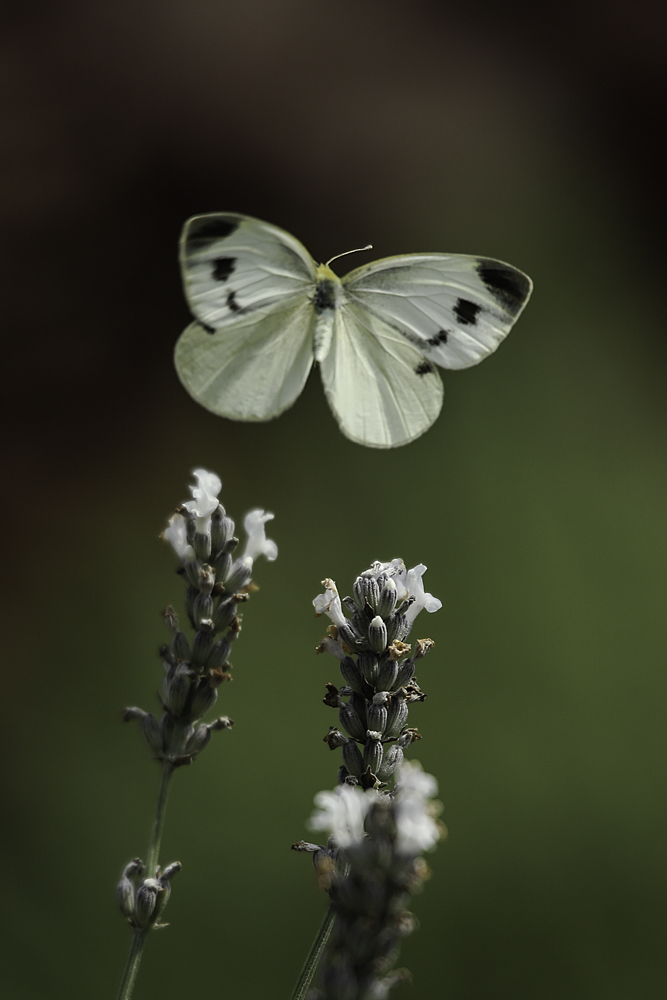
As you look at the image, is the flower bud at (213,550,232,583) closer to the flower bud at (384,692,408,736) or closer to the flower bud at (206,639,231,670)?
the flower bud at (206,639,231,670)

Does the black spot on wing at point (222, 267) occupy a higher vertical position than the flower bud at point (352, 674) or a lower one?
higher

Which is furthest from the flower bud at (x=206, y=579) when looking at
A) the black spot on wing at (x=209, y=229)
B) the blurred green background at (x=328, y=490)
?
the blurred green background at (x=328, y=490)

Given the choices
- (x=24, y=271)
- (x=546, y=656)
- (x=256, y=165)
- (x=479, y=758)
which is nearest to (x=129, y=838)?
(x=479, y=758)

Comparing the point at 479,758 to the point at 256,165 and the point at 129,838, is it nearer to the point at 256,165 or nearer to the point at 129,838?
the point at 129,838

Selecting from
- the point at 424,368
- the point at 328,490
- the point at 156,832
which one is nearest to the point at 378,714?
the point at 156,832

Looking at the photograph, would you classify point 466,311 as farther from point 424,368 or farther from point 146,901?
point 146,901

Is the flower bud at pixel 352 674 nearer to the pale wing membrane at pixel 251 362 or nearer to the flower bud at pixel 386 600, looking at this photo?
the flower bud at pixel 386 600
